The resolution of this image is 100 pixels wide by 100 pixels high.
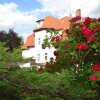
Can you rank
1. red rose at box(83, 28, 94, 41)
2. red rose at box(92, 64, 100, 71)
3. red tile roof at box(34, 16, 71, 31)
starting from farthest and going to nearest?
red tile roof at box(34, 16, 71, 31) → red rose at box(83, 28, 94, 41) → red rose at box(92, 64, 100, 71)

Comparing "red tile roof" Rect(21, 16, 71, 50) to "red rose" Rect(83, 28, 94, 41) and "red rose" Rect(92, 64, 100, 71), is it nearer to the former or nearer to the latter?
"red rose" Rect(83, 28, 94, 41)

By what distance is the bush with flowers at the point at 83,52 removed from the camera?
6.95 metres

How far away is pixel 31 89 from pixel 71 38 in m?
3.24

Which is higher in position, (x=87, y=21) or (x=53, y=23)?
(x=53, y=23)

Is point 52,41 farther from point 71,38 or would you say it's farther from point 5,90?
point 5,90

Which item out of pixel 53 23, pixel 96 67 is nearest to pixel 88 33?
pixel 96 67

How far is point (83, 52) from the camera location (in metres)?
7.18

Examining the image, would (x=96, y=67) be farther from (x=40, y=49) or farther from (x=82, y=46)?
(x=40, y=49)

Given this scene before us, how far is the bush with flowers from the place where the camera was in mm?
6949

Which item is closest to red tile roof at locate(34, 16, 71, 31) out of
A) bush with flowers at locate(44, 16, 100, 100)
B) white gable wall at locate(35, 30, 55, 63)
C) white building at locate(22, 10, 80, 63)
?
white building at locate(22, 10, 80, 63)

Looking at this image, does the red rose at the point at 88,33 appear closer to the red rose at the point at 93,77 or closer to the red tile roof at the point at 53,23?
the red rose at the point at 93,77

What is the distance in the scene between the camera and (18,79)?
4.29 m

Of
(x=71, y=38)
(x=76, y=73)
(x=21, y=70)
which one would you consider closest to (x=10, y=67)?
(x=21, y=70)

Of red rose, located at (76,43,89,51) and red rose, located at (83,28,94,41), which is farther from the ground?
red rose, located at (83,28,94,41)
